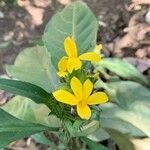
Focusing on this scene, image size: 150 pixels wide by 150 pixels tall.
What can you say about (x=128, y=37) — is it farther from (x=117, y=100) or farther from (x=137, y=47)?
(x=117, y=100)

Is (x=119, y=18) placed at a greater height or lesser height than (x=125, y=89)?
greater

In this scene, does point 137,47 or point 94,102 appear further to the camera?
point 137,47

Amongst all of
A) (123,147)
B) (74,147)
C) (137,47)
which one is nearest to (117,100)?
(123,147)

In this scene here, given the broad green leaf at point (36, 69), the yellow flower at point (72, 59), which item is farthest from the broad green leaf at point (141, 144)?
the yellow flower at point (72, 59)

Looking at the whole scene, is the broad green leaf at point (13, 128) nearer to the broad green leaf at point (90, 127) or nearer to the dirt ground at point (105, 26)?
the broad green leaf at point (90, 127)

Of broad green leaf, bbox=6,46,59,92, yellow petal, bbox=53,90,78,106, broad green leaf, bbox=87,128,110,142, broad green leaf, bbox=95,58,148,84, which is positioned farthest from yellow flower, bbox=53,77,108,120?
broad green leaf, bbox=95,58,148,84

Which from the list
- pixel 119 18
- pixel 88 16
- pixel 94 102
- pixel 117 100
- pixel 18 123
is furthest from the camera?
pixel 119 18

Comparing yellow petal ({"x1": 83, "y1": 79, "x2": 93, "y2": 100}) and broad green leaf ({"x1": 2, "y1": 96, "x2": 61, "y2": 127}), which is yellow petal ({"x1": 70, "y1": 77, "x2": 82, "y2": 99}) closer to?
yellow petal ({"x1": 83, "y1": 79, "x2": 93, "y2": 100})

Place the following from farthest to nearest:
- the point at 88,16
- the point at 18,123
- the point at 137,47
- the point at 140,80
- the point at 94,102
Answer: the point at 137,47 < the point at 140,80 < the point at 88,16 < the point at 18,123 < the point at 94,102

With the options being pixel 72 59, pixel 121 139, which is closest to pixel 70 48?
pixel 72 59
